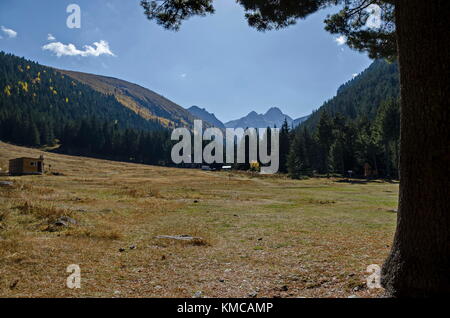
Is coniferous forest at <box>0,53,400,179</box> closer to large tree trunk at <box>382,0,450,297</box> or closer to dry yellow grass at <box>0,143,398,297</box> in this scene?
dry yellow grass at <box>0,143,398,297</box>

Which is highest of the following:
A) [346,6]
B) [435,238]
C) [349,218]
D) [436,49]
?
[346,6]

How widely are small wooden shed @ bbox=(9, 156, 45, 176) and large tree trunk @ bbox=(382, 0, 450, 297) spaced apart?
245ft

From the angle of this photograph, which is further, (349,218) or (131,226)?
(349,218)

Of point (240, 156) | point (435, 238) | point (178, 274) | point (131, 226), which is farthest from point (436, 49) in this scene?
point (240, 156)

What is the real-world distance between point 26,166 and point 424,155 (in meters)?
76.0

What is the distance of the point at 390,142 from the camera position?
74062 mm

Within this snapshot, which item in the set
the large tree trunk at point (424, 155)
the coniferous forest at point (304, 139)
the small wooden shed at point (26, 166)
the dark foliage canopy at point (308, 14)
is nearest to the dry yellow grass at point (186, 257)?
the large tree trunk at point (424, 155)

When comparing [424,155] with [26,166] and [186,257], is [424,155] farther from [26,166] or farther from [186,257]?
[26,166]

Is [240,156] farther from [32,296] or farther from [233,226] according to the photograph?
[32,296]

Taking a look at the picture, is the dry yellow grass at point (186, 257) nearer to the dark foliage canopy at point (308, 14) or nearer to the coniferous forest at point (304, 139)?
the dark foliage canopy at point (308, 14)

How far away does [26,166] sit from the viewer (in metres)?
62.8

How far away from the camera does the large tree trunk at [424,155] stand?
15.5 ft
